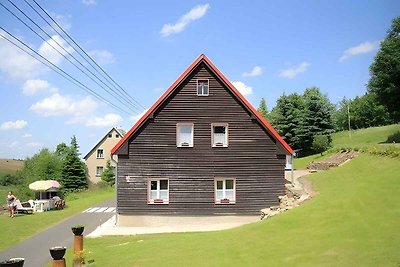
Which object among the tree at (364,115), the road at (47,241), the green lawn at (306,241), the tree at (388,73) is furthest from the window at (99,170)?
the tree at (364,115)

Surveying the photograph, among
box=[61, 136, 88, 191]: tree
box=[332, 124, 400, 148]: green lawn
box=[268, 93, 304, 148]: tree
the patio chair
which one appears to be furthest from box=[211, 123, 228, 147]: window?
box=[61, 136, 88, 191]: tree

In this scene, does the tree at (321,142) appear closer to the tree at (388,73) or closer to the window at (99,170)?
the tree at (388,73)

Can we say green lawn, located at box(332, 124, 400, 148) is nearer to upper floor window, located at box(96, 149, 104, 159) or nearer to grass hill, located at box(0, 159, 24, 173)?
upper floor window, located at box(96, 149, 104, 159)

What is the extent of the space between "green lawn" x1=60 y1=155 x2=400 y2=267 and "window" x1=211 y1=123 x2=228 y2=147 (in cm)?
743

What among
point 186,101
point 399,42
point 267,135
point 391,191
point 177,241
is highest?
point 399,42

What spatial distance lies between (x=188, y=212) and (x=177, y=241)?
7661mm

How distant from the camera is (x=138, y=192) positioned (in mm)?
23547

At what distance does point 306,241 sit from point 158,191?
12817 mm

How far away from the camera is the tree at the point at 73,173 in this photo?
201 feet

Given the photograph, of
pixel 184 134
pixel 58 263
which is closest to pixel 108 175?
pixel 184 134

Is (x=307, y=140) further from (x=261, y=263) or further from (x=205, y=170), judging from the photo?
(x=261, y=263)

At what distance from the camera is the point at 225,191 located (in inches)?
944

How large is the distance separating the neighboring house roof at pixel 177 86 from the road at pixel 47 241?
568 centimetres

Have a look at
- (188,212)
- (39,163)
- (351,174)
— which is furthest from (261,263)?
(39,163)
